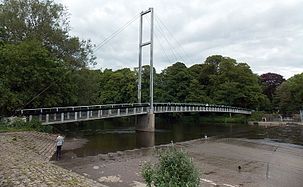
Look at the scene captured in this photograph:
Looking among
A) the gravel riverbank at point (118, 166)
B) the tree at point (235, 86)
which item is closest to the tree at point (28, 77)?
the gravel riverbank at point (118, 166)

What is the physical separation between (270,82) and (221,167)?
74.2m

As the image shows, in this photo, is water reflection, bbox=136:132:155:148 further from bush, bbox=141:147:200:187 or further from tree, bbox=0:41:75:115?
bush, bbox=141:147:200:187

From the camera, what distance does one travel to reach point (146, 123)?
4322cm

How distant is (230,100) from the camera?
68.6 m

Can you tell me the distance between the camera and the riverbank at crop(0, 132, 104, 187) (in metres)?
11.2

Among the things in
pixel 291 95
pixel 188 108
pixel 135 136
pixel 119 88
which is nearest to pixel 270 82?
pixel 291 95

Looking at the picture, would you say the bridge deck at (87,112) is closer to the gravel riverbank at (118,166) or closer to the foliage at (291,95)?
the gravel riverbank at (118,166)

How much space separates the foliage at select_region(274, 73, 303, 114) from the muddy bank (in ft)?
150

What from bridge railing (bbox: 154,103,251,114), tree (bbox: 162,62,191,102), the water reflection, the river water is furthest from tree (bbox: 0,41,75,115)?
→ tree (bbox: 162,62,191,102)

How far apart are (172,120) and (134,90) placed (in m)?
11.1

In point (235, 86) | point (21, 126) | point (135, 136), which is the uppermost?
point (235, 86)

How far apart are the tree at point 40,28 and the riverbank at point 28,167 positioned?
1688cm

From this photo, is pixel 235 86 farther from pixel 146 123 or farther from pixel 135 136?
pixel 135 136

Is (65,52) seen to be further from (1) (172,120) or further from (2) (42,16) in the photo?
(1) (172,120)
